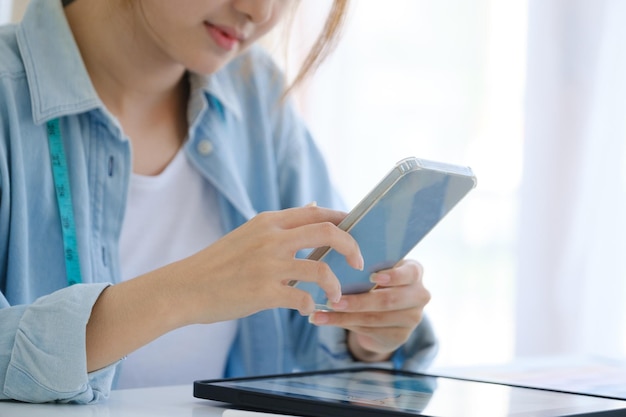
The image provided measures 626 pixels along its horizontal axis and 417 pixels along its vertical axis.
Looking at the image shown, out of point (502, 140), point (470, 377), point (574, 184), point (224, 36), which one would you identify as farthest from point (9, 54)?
point (502, 140)

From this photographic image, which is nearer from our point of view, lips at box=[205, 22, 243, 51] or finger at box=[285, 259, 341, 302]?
finger at box=[285, 259, 341, 302]

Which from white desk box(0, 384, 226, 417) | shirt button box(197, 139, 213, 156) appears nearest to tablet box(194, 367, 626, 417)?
white desk box(0, 384, 226, 417)

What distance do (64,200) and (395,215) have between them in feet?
1.30

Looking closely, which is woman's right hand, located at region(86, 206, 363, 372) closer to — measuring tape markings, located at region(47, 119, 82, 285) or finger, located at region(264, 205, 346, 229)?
finger, located at region(264, 205, 346, 229)

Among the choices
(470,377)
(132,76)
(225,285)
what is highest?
(132,76)

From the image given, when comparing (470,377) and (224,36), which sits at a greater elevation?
(224,36)

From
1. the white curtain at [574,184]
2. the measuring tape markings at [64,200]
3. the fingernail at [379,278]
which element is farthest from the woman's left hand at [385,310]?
the white curtain at [574,184]

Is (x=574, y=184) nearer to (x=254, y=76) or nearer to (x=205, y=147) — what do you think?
(x=254, y=76)

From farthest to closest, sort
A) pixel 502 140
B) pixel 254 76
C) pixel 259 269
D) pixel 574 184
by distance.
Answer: pixel 502 140
pixel 574 184
pixel 254 76
pixel 259 269

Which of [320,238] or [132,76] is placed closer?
[320,238]

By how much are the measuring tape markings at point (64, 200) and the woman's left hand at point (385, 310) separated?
28 centimetres

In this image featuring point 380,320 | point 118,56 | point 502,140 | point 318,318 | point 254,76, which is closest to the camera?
point 318,318

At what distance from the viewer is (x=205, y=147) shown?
1.14 meters

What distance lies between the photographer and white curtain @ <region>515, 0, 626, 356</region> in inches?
75.7
